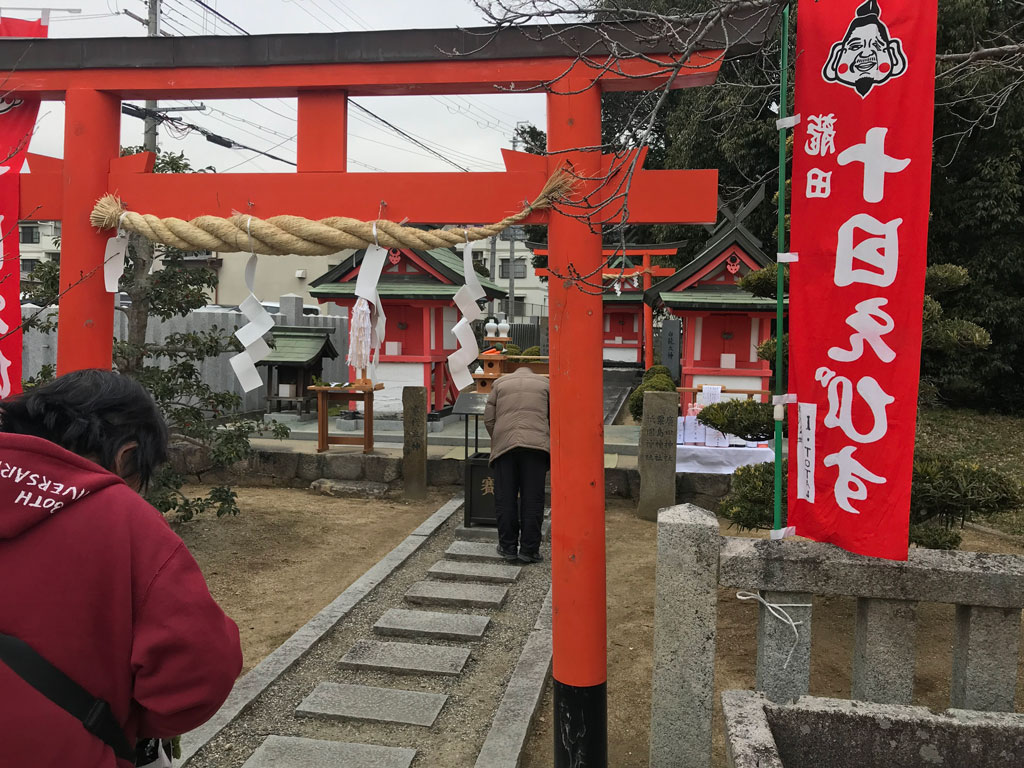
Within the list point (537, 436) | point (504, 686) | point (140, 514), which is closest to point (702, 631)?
point (140, 514)

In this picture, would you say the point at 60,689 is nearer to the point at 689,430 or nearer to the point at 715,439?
the point at 715,439

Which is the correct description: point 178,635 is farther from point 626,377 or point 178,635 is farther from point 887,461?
point 626,377

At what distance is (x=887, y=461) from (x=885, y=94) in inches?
51.6

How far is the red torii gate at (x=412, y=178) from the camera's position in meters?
3.29

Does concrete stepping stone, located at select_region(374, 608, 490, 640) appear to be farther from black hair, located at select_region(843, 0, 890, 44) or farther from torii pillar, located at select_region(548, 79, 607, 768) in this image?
black hair, located at select_region(843, 0, 890, 44)

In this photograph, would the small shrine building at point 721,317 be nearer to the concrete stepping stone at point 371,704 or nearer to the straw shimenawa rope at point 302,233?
the concrete stepping stone at point 371,704

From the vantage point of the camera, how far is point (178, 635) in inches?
56.4

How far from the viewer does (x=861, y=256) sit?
271 cm

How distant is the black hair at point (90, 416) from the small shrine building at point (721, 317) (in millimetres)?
11075

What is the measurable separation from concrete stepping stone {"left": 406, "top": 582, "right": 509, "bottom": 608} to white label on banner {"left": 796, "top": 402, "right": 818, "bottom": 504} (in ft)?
11.4

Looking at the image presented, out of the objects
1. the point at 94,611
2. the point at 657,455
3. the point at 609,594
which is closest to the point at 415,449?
the point at 657,455

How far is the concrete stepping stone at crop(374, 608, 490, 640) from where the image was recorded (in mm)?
5281

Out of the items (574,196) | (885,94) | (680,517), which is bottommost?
(680,517)

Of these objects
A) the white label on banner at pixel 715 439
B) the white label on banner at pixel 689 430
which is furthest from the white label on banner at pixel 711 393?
the white label on banner at pixel 715 439
